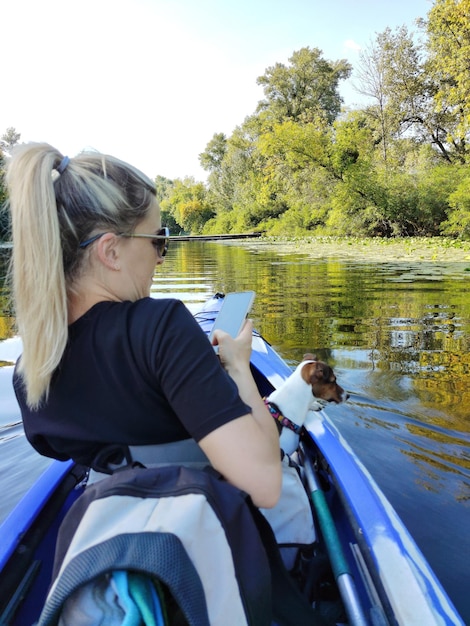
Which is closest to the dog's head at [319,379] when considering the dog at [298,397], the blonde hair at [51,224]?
the dog at [298,397]

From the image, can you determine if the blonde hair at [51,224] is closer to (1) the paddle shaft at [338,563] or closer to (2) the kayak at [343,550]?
(2) the kayak at [343,550]

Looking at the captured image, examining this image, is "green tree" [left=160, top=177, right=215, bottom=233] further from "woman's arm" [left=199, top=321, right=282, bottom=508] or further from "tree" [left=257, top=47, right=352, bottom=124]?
"woman's arm" [left=199, top=321, right=282, bottom=508]

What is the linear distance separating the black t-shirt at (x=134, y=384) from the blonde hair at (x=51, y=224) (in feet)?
0.20

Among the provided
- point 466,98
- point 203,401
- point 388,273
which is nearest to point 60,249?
point 203,401

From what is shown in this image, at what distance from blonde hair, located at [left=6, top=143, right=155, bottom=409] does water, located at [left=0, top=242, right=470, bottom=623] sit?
2067 mm

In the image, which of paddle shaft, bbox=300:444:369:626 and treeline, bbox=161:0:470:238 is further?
treeline, bbox=161:0:470:238

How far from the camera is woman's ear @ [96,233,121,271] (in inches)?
48.0

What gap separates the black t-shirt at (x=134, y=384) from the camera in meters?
1.04

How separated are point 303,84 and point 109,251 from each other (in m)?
47.1

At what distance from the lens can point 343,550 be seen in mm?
1769

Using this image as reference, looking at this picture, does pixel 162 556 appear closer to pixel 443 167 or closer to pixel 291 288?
pixel 291 288

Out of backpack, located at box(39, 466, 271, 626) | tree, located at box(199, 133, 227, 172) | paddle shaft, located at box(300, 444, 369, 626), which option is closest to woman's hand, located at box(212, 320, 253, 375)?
backpack, located at box(39, 466, 271, 626)

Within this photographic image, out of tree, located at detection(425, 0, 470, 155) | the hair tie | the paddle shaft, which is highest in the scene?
tree, located at detection(425, 0, 470, 155)

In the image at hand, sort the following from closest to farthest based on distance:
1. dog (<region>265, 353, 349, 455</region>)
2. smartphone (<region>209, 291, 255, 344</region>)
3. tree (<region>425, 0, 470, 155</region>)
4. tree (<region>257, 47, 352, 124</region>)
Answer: smartphone (<region>209, 291, 255, 344</region>), dog (<region>265, 353, 349, 455</region>), tree (<region>425, 0, 470, 155</region>), tree (<region>257, 47, 352, 124</region>)
